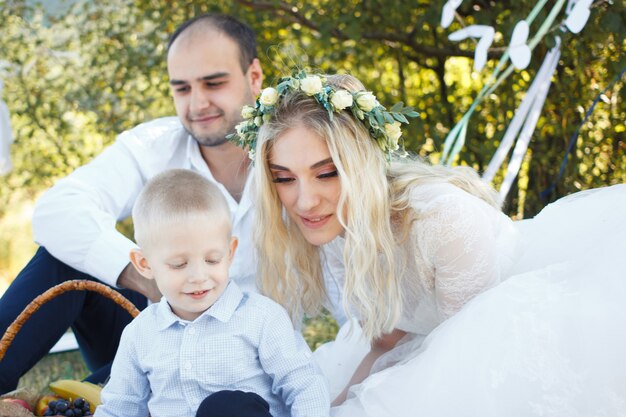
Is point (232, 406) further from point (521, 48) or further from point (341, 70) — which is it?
point (341, 70)

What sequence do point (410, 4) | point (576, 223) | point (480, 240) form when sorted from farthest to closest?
1. point (410, 4)
2. point (576, 223)
3. point (480, 240)

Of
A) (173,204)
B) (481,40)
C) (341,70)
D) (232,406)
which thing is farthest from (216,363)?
(341,70)

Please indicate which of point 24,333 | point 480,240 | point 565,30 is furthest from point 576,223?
point 24,333

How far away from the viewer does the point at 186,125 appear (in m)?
3.60

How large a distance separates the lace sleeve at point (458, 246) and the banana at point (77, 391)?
110cm

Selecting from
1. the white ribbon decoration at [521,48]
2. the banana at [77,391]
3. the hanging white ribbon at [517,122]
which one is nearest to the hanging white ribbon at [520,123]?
the hanging white ribbon at [517,122]

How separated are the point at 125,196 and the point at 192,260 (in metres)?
1.41

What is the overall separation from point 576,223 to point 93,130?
4.28m

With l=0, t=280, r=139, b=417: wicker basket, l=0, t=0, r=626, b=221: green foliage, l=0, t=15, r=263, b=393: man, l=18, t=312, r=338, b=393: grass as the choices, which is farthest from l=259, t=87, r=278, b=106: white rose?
l=0, t=0, r=626, b=221: green foliage

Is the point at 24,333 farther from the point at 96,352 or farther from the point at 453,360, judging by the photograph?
the point at 453,360

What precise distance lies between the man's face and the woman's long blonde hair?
949mm

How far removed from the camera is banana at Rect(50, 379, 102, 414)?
8.66 ft

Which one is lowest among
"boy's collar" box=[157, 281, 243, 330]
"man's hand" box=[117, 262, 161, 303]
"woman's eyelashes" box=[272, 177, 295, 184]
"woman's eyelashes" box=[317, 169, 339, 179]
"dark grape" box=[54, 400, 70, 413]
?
"dark grape" box=[54, 400, 70, 413]

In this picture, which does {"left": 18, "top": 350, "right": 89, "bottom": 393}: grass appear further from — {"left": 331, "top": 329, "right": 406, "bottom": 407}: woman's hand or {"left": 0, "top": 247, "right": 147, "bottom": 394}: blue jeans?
{"left": 331, "top": 329, "right": 406, "bottom": 407}: woman's hand
